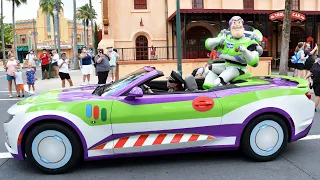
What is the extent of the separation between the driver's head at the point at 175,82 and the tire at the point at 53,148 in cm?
169

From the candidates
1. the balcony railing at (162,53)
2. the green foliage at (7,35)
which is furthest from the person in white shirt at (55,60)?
the green foliage at (7,35)

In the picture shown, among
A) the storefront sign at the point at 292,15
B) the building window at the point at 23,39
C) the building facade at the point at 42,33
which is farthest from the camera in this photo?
the building window at the point at 23,39

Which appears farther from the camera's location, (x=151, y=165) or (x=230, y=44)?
(x=230, y=44)

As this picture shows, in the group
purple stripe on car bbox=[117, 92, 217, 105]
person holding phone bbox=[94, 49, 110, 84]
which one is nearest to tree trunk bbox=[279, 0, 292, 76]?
person holding phone bbox=[94, 49, 110, 84]

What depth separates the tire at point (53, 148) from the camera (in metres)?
4.29

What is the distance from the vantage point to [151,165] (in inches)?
186

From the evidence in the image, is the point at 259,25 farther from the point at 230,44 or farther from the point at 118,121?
the point at 118,121

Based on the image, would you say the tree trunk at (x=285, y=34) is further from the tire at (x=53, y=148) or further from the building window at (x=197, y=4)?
the tire at (x=53, y=148)

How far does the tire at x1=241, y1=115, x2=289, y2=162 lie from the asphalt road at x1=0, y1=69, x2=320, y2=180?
14cm

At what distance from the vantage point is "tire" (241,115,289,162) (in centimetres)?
467

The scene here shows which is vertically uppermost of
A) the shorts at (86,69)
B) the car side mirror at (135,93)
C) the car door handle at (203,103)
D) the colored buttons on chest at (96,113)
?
the shorts at (86,69)

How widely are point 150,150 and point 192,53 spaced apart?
1777cm

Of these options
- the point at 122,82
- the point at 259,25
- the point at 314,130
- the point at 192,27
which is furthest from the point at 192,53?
the point at 122,82

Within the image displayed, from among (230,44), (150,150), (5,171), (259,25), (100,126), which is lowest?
(5,171)
